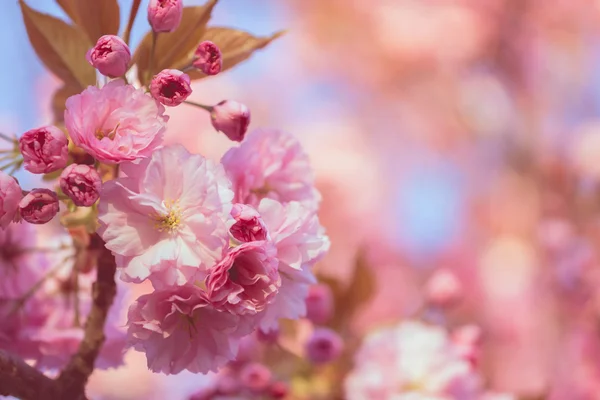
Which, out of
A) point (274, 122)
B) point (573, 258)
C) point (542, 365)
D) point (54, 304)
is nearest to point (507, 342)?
point (542, 365)

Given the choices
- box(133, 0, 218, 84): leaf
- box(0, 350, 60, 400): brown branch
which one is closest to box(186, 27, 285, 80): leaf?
box(133, 0, 218, 84): leaf

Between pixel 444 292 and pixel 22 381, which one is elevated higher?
pixel 444 292

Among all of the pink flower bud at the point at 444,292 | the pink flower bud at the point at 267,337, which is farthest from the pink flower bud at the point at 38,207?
the pink flower bud at the point at 444,292

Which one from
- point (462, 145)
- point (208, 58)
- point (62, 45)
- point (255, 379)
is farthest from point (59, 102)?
point (462, 145)

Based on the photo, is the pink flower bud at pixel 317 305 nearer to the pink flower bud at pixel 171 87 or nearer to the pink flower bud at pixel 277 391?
the pink flower bud at pixel 277 391

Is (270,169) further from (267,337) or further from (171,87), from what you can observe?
(267,337)

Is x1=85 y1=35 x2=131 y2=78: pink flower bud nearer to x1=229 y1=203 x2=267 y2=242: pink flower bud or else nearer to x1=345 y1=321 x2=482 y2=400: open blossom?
x1=229 y1=203 x2=267 y2=242: pink flower bud

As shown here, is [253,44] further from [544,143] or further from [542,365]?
[544,143]

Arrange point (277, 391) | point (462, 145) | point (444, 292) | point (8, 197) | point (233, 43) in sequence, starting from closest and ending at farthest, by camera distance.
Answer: point (8, 197) → point (233, 43) → point (277, 391) → point (444, 292) → point (462, 145)
